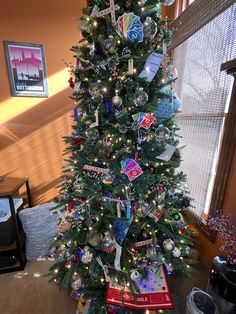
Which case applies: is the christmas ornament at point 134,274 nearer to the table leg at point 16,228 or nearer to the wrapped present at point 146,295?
the wrapped present at point 146,295

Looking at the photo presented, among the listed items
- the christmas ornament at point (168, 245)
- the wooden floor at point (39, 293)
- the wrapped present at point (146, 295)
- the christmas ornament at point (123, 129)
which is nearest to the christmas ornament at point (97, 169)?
the christmas ornament at point (123, 129)

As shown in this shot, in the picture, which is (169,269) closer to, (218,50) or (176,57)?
(218,50)

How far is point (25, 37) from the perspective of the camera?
174cm

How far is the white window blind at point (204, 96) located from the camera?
128 cm

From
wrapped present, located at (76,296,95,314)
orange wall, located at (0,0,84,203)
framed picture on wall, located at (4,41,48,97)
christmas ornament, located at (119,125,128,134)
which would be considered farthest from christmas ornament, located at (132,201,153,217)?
framed picture on wall, located at (4,41,48,97)

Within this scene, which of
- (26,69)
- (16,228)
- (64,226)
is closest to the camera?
(64,226)

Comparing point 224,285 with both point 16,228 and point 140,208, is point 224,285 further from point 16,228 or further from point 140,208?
point 16,228

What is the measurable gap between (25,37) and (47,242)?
6.32ft

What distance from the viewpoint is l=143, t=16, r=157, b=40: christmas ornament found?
0.92 meters

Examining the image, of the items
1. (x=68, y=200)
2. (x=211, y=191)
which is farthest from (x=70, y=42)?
(x=211, y=191)

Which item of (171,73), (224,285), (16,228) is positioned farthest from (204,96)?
(16,228)

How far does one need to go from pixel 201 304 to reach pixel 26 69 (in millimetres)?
2297

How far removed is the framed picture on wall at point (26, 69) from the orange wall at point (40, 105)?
0.15 feet

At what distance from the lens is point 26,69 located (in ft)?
5.90
